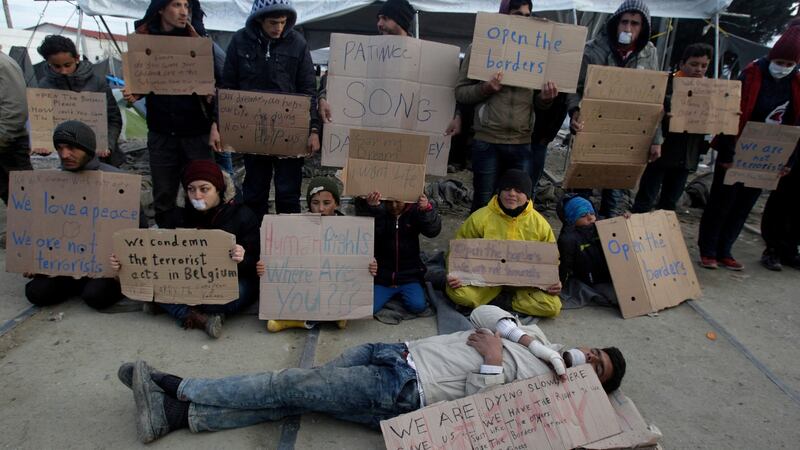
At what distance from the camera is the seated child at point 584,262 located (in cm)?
368

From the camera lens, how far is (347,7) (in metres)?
7.15

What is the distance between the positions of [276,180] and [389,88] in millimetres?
1146

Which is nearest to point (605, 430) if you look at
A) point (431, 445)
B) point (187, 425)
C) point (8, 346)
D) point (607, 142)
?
point (431, 445)

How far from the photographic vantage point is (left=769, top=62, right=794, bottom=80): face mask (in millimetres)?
3875

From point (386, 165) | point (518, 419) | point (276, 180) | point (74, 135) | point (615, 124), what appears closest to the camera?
point (518, 419)

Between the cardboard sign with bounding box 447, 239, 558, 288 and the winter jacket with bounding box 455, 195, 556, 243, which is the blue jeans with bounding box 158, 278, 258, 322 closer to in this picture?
the cardboard sign with bounding box 447, 239, 558, 288

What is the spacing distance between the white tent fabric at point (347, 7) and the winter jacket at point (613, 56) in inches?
117

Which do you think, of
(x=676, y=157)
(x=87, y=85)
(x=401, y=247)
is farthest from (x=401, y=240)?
(x=87, y=85)

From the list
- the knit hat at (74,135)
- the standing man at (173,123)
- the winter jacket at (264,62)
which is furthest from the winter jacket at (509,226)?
the knit hat at (74,135)

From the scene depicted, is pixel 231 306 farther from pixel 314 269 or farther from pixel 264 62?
pixel 264 62

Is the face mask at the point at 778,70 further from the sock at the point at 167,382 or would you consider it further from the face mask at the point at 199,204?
the sock at the point at 167,382

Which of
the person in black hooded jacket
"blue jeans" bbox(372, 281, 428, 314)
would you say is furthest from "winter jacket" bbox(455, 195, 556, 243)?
the person in black hooded jacket

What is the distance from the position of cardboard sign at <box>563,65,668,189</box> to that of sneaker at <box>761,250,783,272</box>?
1.92m

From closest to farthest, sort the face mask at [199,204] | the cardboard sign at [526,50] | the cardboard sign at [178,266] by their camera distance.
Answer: the cardboard sign at [178,266], the face mask at [199,204], the cardboard sign at [526,50]
